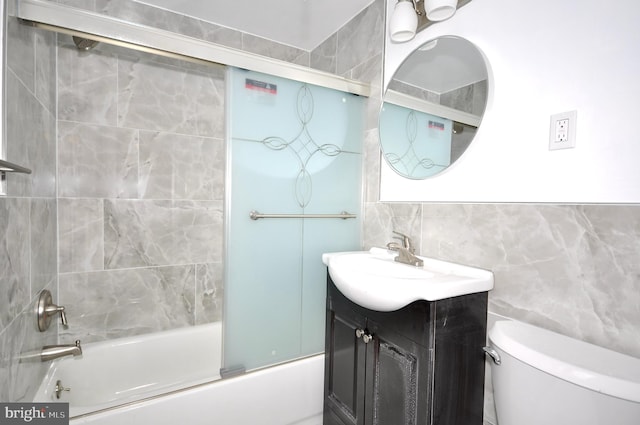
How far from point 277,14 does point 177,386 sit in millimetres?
2190

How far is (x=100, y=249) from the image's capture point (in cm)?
168

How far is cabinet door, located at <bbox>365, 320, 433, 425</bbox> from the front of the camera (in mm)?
966

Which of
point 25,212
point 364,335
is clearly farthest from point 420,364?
point 25,212

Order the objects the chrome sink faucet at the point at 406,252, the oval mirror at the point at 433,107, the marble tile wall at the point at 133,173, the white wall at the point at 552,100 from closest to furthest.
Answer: the white wall at the point at 552,100
the oval mirror at the point at 433,107
the chrome sink faucet at the point at 406,252
the marble tile wall at the point at 133,173

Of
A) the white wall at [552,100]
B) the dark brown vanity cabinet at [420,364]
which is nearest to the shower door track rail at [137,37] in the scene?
the white wall at [552,100]

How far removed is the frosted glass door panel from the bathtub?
0.10 meters

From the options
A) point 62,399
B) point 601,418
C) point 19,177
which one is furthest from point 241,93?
point 62,399

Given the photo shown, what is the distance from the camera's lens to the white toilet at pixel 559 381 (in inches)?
25.2

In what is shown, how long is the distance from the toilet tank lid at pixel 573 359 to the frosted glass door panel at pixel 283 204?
94 centimetres

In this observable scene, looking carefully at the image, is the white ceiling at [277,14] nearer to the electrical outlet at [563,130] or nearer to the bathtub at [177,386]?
the electrical outlet at [563,130]

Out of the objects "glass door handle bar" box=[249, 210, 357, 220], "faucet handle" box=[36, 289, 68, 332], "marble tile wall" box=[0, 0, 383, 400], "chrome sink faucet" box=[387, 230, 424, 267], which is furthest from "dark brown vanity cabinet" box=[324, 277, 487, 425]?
"faucet handle" box=[36, 289, 68, 332]

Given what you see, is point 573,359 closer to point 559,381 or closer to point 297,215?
point 559,381

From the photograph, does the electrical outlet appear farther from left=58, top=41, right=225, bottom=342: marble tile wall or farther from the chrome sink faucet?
left=58, top=41, right=225, bottom=342: marble tile wall

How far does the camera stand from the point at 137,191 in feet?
5.80
